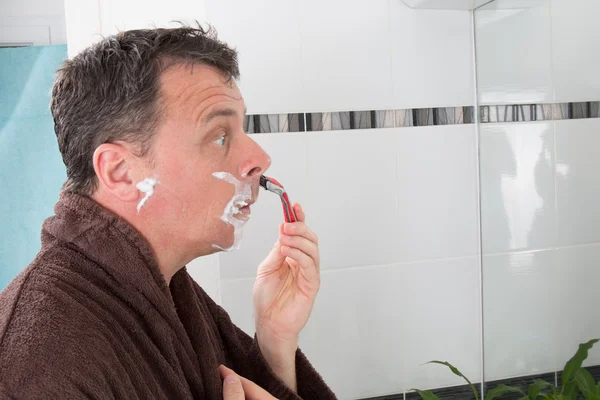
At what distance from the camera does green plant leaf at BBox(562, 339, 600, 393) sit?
1.34m

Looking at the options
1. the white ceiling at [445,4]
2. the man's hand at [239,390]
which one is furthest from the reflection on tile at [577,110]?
the man's hand at [239,390]

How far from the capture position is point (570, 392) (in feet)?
4.64

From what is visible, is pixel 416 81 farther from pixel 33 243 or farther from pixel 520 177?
pixel 33 243

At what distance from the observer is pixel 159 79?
911 millimetres

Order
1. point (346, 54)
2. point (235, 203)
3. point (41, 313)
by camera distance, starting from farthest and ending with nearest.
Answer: point (346, 54)
point (235, 203)
point (41, 313)

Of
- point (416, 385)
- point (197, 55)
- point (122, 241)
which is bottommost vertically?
point (416, 385)

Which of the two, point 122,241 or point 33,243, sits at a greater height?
point 122,241

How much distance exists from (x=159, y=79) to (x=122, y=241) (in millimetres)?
269

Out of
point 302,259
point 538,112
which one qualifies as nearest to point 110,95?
point 302,259

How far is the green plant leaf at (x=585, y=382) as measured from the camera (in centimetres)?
133

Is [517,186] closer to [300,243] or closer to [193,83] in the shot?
[300,243]

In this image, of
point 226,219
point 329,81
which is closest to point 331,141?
point 329,81

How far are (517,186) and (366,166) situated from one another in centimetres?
44

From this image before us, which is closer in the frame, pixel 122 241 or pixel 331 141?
pixel 122 241
